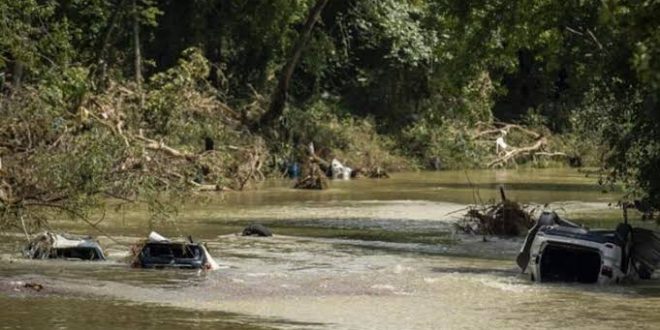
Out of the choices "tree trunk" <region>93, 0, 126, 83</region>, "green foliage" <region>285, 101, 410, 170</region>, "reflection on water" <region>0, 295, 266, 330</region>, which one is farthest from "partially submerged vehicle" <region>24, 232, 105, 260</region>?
"green foliage" <region>285, 101, 410, 170</region>

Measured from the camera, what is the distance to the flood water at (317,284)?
2000 cm

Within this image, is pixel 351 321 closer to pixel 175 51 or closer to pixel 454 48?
pixel 454 48

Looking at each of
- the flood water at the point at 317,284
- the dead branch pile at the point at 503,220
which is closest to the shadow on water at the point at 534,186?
the flood water at the point at 317,284

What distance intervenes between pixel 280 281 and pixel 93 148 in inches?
→ 164

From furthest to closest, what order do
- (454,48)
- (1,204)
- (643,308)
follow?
(454,48) < (1,204) < (643,308)

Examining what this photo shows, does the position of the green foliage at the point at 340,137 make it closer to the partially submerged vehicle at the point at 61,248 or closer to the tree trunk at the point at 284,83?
the tree trunk at the point at 284,83

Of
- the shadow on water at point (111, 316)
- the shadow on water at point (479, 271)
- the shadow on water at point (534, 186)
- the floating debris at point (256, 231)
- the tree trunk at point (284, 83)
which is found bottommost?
the shadow on water at point (111, 316)

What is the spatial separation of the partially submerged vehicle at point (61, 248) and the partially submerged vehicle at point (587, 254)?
856cm

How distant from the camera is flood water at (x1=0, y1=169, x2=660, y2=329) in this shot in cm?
2000

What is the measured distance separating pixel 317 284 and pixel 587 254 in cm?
521

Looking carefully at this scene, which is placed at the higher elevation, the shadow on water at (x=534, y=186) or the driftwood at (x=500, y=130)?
the driftwood at (x=500, y=130)

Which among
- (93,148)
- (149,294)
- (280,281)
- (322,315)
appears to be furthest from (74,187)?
(322,315)

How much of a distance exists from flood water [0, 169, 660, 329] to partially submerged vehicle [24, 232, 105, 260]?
1.35ft

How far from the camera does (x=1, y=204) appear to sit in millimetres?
23469
